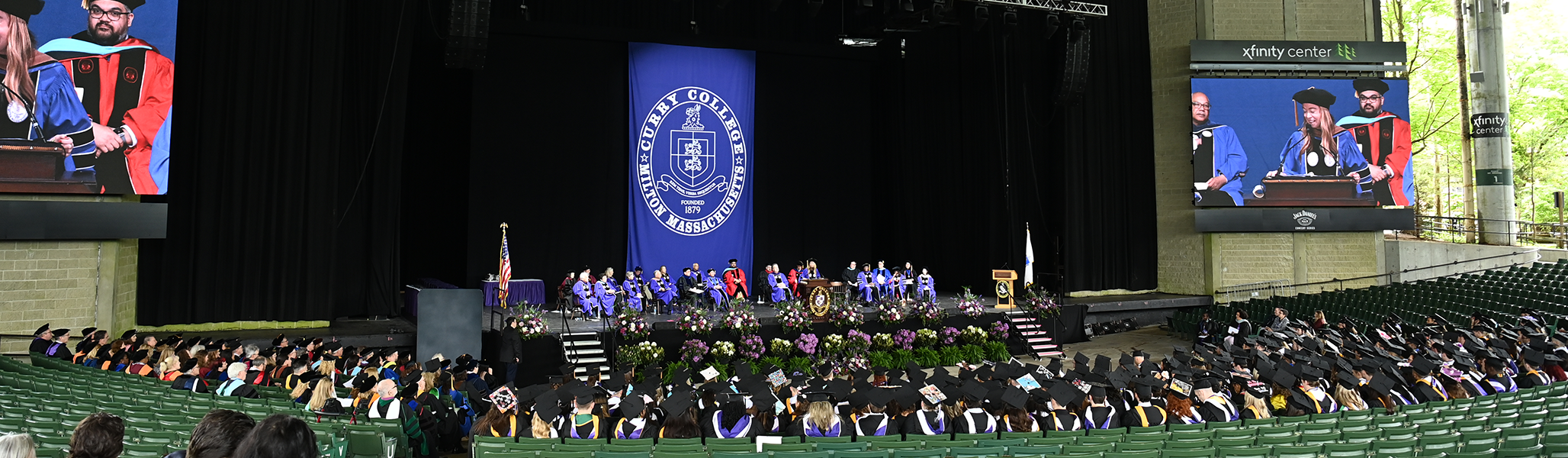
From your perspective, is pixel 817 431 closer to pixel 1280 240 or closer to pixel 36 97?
pixel 36 97

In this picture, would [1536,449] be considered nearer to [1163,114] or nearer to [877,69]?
[1163,114]

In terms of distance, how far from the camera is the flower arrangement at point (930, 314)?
16.8 meters

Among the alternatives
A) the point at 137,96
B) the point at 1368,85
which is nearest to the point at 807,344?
the point at 137,96

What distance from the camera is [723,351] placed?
14844 mm

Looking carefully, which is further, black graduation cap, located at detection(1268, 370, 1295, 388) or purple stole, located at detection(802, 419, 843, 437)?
black graduation cap, located at detection(1268, 370, 1295, 388)

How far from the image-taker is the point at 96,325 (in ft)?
41.8

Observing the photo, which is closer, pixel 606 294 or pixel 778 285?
pixel 606 294

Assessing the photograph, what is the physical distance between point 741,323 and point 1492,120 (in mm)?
18305

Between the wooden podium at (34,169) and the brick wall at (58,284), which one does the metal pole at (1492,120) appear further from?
the wooden podium at (34,169)

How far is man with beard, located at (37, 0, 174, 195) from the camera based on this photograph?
12312 millimetres

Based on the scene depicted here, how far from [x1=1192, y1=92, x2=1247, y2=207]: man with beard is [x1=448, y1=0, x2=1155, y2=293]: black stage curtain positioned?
5.10ft

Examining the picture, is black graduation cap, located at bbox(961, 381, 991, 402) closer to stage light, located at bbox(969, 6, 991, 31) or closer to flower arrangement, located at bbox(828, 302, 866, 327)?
flower arrangement, located at bbox(828, 302, 866, 327)

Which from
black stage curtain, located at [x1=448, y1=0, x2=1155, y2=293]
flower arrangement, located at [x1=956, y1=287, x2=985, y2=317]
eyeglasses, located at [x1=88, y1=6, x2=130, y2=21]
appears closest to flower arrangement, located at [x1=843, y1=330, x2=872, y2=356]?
flower arrangement, located at [x1=956, y1=287, x2=985, y2=317]

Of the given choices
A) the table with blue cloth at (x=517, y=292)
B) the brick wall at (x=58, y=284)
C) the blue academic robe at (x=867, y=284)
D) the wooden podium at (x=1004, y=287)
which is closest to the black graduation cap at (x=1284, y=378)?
the wooden podium at (x=1004, y=287)
